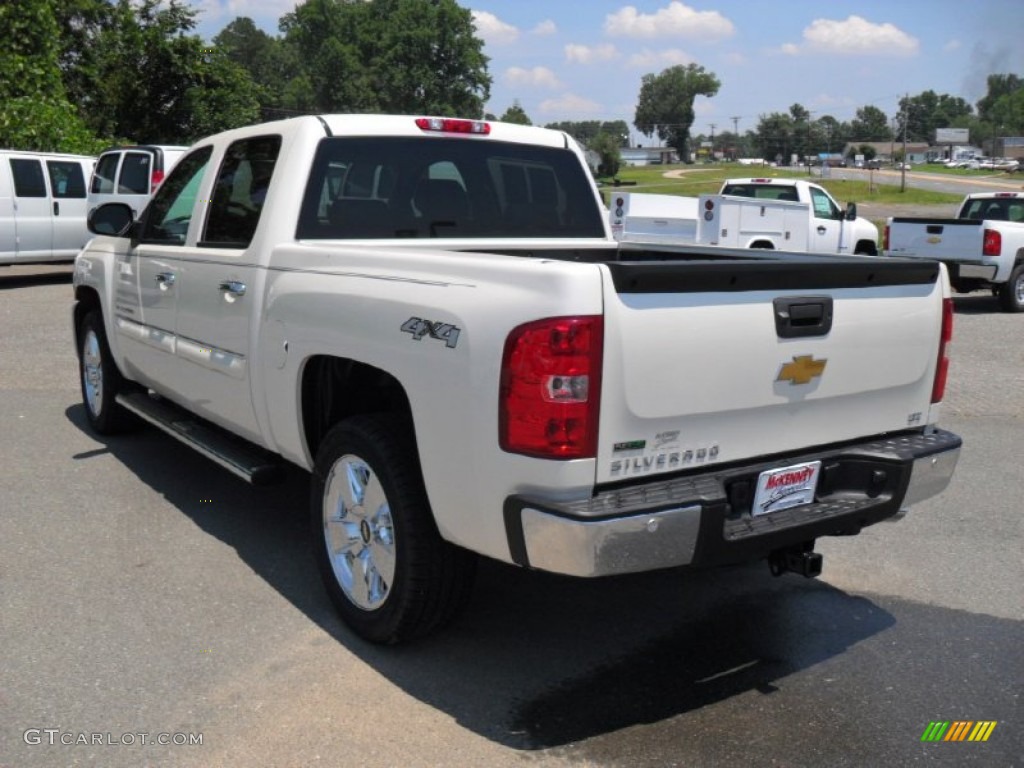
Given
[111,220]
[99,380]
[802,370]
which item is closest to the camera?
[802,370]

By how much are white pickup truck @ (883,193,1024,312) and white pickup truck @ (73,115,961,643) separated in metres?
11.4

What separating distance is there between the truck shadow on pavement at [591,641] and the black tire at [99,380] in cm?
186

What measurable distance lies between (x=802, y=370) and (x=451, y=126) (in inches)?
91.4

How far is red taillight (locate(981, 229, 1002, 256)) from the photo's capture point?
14.8m

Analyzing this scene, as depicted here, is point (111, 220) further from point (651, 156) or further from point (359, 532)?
point (651, 156)

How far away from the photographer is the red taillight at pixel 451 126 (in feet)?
16.2

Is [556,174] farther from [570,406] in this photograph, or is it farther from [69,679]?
[69,679]

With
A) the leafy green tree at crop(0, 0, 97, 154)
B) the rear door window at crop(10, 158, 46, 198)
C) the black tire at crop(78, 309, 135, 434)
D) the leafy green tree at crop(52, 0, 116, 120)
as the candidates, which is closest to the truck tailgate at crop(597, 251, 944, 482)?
the black tire at crop(78, 309, 135, 434)

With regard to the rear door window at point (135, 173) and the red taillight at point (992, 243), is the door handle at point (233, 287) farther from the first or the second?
the rear door window at point (135, 173)

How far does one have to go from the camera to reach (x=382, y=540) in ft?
12.4

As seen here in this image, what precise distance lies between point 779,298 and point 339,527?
188cm

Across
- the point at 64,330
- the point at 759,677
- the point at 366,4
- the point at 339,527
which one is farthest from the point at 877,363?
the point at 366,4

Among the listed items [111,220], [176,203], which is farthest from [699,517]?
[111,220]

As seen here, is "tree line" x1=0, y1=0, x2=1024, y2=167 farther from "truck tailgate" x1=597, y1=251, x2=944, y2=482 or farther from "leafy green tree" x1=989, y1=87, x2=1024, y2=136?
"truck tailgate" x1=597, y1=251, x2=944, y2=482
